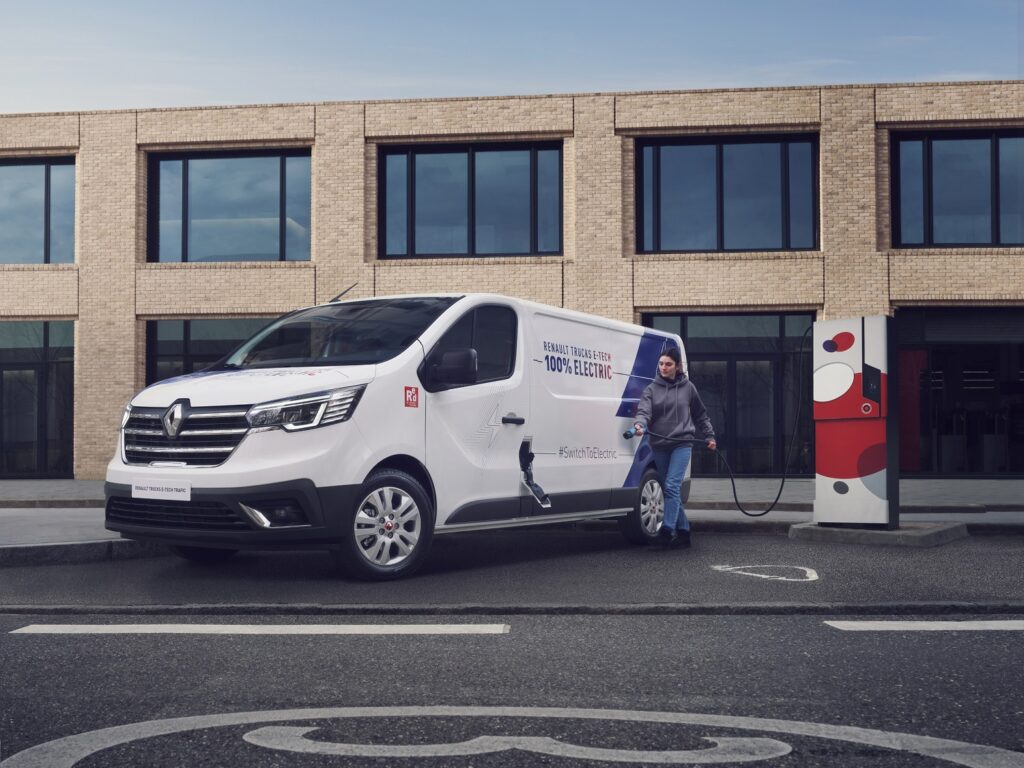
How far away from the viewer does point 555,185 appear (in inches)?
877

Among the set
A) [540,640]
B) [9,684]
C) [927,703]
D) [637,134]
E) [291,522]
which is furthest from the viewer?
[637,134]

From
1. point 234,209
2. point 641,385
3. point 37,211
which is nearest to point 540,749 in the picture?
point 641,385

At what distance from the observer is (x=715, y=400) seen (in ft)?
71.1

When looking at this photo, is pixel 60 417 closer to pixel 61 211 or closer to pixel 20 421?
pixel 20 421

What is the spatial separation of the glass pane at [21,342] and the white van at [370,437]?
51.1 feet

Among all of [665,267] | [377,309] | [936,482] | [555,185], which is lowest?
[936,482]

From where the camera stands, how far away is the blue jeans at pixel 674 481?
9992 mm

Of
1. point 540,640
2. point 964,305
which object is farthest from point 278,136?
point 540,640

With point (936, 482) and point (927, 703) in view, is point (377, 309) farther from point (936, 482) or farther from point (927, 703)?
point (936, 482)

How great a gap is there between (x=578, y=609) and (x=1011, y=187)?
1823 centimetres

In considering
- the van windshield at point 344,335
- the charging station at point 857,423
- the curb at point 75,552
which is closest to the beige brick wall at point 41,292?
the curb at point 75,552

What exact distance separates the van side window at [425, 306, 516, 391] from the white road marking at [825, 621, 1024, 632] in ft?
11.2

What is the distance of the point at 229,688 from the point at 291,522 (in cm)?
280

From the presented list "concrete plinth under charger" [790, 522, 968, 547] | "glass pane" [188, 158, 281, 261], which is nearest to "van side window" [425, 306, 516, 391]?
"concrete plinth under charger" [790, 522, 968, 547]
